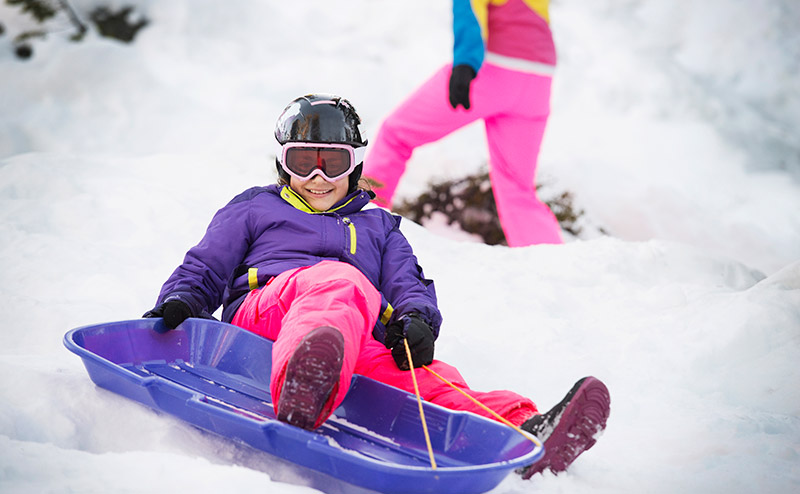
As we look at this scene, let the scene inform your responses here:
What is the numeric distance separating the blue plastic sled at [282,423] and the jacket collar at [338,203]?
480mm

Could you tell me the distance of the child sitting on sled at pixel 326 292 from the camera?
1.65m

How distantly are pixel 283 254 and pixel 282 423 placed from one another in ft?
2.64

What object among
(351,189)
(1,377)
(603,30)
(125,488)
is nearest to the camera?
(125,488)

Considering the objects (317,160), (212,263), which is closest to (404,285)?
(317,160)

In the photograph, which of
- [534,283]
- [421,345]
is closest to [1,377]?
[421,345]

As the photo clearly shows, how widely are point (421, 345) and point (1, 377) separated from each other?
1.08 metres

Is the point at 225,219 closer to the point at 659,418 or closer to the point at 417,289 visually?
the point at 417,289

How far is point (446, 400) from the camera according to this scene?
Answer: 1.91m

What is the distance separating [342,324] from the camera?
5.55ft

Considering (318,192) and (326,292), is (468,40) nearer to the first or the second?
(318,192)

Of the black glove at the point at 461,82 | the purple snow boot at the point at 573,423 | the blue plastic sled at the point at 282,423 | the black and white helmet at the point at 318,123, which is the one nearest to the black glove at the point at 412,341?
the blue plastic sled at the point at 282,423

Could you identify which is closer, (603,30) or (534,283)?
(534,283)

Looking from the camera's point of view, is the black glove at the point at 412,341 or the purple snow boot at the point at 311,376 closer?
the purple snow boot at the point at 311,376

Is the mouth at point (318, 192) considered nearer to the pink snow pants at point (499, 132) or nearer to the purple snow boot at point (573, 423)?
the purple snow boot at point (573, 423)
